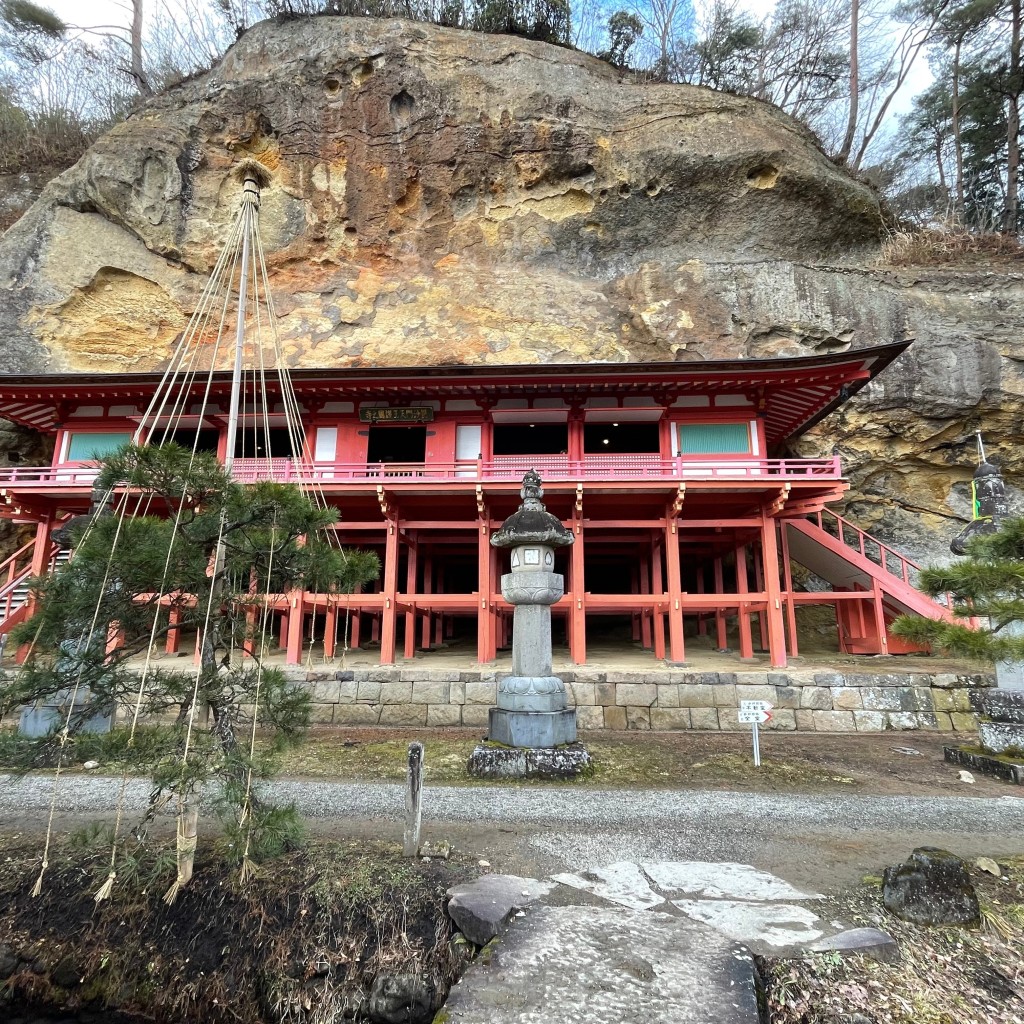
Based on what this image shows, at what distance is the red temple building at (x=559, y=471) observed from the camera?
12.5 meters

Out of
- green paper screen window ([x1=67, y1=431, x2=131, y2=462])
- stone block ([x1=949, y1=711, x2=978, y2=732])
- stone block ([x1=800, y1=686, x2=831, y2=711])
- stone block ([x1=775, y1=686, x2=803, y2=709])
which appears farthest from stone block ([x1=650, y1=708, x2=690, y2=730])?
green paper screen window ([x1=67, y1=431, x2=131, y2=462])

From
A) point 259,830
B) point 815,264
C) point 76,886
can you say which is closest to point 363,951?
point 259,830

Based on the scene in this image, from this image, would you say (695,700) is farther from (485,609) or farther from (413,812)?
(413,812)

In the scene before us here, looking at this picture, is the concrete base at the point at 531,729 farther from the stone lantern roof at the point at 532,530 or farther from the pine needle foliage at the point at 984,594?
the pine needle foliage at the point at 984,594

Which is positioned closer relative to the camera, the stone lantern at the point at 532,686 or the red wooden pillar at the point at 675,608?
the stone lantern at the point at 532,686

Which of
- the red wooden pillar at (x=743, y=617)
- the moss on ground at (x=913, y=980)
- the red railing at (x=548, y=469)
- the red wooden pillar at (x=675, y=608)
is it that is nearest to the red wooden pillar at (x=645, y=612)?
the red wooden pillar at (x=743, y=617)

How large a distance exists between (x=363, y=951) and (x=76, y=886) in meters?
2.33

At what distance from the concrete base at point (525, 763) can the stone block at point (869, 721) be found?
6.55 meters

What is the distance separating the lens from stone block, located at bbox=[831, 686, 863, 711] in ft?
34.7

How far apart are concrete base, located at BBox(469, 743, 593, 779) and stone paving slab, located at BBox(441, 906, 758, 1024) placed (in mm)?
3381

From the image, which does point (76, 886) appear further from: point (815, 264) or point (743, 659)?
point (815, 264)

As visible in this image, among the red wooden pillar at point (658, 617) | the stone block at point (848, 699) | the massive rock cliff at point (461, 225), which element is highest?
the massive rock cliff at point (461, 225)

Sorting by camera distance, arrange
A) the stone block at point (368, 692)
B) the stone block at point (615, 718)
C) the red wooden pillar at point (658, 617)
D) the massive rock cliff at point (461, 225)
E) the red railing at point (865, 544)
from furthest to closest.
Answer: the massive rock cliff at point (461, 225) → the red railing at point (865, 544) → the red wooden pillar at point (658, 617) → the stone block at point (368, 692) → the stone block at point (615, 718)

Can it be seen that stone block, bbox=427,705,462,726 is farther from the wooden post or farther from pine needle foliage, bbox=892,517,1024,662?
pine needle foliage, bbox=892,517,1024,662
